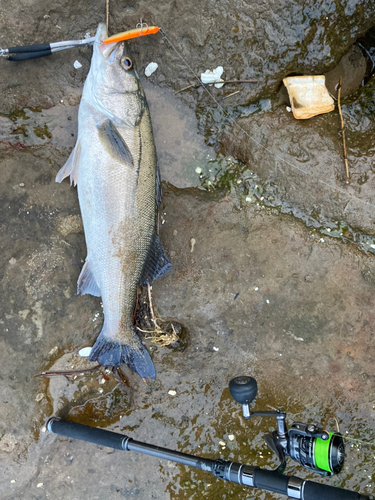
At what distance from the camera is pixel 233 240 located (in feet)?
10.3

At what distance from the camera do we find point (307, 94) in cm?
304

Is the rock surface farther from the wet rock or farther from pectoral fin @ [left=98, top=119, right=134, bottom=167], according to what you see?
pectoral fin @ [left=98, top=119, right=134, bottom=167]

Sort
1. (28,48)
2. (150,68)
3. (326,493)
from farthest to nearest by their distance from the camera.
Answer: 1. (150,68)
2. (28,48)
3. (326,493)

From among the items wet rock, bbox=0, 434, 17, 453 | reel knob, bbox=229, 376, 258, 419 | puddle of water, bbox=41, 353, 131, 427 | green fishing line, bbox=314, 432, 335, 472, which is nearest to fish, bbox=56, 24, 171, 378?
Answer: puddle of water, bbox=41, 353, 131, 427

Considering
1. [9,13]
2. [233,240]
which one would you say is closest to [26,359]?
[233,240]

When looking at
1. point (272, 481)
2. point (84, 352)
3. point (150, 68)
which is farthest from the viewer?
point (84, 352)

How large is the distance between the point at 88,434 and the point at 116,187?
79.8 inches

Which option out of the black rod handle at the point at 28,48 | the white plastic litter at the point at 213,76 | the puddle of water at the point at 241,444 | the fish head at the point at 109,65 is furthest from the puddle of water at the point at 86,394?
the white plastic litter at the point at 213,76

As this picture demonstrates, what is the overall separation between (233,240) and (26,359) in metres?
2.14

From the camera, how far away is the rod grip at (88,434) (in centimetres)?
276

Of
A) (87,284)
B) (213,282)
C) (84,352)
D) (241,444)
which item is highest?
(87,284)

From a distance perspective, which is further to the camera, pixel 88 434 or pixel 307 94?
pixel 307 94

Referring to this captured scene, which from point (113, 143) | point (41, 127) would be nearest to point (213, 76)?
point (113, 143)

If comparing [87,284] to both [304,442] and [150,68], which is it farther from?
[304,442]
